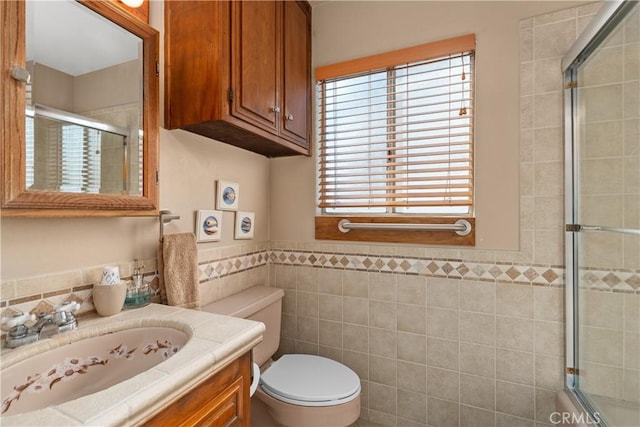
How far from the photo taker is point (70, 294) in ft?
3.12

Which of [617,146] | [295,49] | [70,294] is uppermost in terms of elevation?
[295,49]

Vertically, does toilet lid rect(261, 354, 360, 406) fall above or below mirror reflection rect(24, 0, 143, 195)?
below

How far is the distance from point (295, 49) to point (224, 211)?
974mm

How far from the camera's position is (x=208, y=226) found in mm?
1463

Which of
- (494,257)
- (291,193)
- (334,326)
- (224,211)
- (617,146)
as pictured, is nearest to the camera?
(617,146)

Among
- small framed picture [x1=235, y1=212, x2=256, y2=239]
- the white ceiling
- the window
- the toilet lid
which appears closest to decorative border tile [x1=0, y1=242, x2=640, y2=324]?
small framed picture [x1=235, y1=212, x2=256, y2=239]

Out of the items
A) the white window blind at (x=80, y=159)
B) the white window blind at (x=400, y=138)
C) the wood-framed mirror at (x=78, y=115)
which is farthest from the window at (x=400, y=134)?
the white window blind at (x=80, y=159)

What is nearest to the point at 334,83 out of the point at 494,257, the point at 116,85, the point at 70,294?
the point at 116,85

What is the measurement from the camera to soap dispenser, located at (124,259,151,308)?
106 centimetres

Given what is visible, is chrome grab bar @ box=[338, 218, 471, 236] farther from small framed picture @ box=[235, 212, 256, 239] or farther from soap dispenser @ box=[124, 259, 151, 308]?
soap dispenser @ box=[124, 259, 151, 308]

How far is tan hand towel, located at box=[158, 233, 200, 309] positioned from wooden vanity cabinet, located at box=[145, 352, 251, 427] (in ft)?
1.47

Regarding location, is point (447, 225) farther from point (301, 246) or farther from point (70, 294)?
point (70, 294)

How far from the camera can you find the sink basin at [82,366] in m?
0.70

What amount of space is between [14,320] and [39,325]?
62mm
